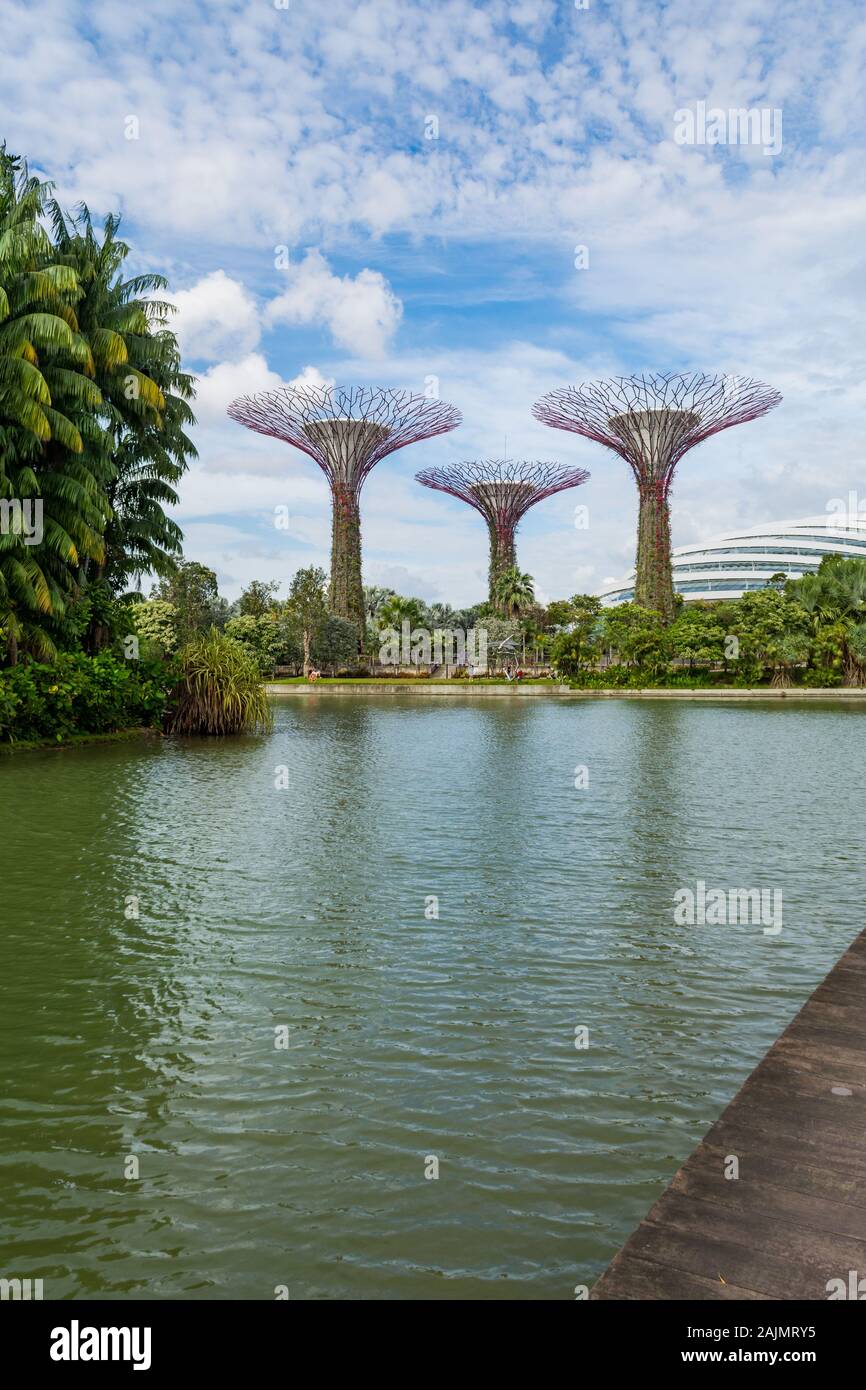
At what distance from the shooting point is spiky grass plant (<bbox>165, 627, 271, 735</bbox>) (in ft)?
90.0

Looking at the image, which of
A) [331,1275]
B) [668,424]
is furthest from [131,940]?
[668,424]

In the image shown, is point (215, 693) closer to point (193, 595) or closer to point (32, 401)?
point (32, 401)

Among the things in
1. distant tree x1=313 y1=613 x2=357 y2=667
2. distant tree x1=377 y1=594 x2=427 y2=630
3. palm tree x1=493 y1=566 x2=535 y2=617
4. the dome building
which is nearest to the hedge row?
distant tree x1=313 y1=613 x2=357 y2=667

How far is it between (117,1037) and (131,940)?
214cm

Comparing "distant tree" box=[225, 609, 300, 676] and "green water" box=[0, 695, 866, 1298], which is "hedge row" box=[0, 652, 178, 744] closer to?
"green water" box=[0, 695, 866, 1298]

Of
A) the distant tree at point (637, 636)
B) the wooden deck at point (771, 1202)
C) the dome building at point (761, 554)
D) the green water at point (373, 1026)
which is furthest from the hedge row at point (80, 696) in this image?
the dome building at point (761, 554)

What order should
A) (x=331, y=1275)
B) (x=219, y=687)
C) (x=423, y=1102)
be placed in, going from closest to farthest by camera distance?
1. (x=331, y=1275)
2. (x=423, y=1102)
3. (x=219, y=687)

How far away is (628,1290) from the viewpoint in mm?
3045

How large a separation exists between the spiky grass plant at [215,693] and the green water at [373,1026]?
12.6 meters

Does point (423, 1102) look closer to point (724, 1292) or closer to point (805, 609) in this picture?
point (724, 1292)

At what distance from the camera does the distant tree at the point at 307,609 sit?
72438 mm

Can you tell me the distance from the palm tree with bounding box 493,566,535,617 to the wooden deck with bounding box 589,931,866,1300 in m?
78.5

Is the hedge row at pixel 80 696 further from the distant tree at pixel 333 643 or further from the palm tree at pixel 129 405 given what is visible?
the distant tree at pixel 333 643

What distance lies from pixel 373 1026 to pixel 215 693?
22050mm
